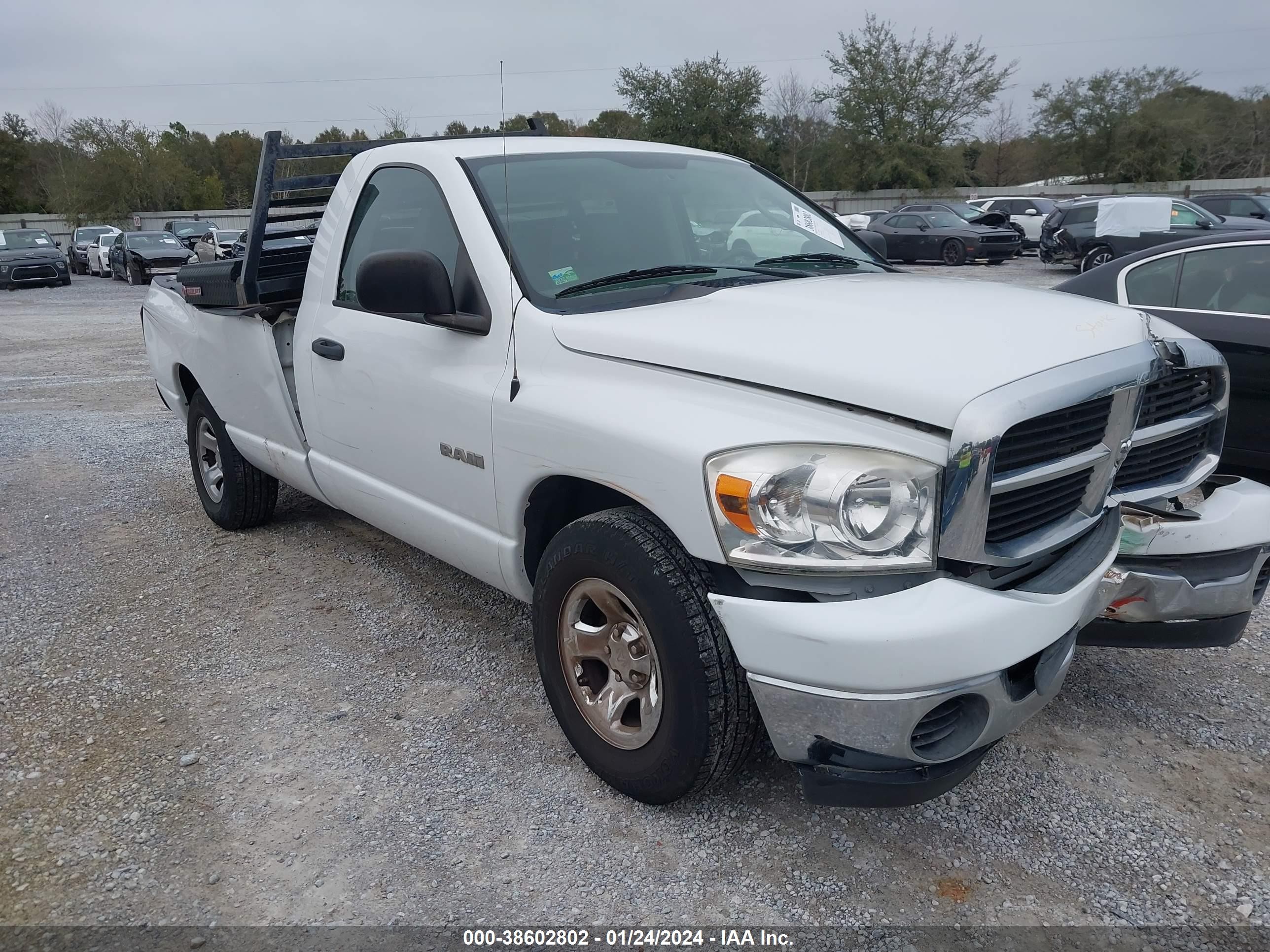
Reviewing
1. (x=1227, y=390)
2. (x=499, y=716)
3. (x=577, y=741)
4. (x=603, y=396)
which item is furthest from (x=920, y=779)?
(x=1227, y=390)

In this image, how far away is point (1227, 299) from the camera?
4938mm

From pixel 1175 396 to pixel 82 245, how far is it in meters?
34.6

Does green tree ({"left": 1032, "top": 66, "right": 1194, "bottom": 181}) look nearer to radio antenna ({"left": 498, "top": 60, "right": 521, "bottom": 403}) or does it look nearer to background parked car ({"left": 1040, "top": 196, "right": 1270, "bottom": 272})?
background parked car ({"left": 1040, "top": 196, "right": 1270, "bottom": 272})

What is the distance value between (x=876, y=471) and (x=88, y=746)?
2.77 metres

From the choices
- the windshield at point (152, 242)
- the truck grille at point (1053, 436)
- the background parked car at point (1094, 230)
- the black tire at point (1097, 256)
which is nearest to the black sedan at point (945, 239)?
the background parked car at point (1094, 230)

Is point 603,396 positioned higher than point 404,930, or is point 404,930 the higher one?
point 603,396

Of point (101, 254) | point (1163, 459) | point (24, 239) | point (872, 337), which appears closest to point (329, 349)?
point (872, 337)

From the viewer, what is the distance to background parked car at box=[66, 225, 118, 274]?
30.8 metres

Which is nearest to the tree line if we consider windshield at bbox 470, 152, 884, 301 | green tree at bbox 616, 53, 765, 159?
green tree at bbox 616, 53, 765, 159

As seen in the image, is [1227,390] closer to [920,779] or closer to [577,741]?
[920,779]

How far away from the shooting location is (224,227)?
41.5 metres

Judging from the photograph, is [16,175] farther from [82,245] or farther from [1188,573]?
[1188,573]

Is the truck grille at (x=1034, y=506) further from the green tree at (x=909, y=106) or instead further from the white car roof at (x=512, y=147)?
the green tree at (x=909, y=106)

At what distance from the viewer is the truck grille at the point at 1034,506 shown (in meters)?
2.33
